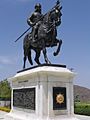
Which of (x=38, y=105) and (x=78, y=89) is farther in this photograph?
(x=78, y=89)

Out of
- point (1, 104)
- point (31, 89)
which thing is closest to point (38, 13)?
point (31, 89)

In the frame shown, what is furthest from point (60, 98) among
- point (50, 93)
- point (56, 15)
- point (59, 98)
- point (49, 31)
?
point (56, 15)

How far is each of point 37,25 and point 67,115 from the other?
4.73 metres

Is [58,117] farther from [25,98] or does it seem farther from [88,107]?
[88,107]

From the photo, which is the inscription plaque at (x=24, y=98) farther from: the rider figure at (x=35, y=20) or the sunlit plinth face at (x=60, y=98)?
the rider figure at (x=35, y=20)

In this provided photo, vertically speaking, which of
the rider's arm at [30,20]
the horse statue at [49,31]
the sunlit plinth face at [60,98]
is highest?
the rider's arm at [30,20]

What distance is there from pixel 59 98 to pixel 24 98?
2551mm

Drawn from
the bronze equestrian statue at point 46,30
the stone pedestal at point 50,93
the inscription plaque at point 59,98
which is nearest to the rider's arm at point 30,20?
the bronze equestrian statue at point 46,30

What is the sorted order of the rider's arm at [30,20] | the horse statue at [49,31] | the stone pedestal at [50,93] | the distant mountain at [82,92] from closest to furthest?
the stone pedestal at [50,93], the horse statue at [49,31], the rider's arm at [30,20], the distant mountain at [82,92]

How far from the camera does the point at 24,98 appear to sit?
672 inches

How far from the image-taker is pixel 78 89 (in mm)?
81250

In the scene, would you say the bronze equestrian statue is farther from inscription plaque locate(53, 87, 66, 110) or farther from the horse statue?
inscription plaque locate(53, 87, 66, 110)

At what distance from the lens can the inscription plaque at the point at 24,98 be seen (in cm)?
1587

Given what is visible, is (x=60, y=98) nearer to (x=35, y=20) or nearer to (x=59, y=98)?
(x=59, y=98)
